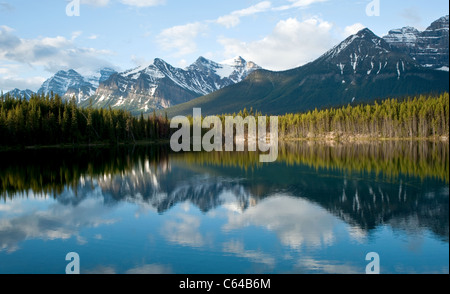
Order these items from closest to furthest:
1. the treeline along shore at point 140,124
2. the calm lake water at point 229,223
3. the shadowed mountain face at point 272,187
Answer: the calm lake water at point 229,223 → the shadowed mountain face at point 272,187 → the treeline along shore at point 140,124

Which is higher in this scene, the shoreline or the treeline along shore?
the treeline along shore

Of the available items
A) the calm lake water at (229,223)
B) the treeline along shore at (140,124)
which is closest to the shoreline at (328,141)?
the treeline along shore at (140,124)

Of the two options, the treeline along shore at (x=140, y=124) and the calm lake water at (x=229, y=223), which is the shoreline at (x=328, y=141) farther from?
the calm lake water at (x=229, y=223)

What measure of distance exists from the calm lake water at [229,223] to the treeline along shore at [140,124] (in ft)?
248

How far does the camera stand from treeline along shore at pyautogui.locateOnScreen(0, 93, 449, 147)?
11513cm

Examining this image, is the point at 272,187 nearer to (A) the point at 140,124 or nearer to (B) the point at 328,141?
(B) the point at 328,141

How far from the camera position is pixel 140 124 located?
561 ft

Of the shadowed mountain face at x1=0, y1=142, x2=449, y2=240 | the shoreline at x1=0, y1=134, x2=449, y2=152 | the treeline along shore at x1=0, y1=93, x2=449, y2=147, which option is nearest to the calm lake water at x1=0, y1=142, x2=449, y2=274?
the shadowed mountain face at x1=0, y1=142, x2=449, y2=240

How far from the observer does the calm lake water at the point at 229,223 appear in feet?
62.2

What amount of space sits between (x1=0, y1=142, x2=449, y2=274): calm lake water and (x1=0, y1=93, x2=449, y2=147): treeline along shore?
75.5 meters

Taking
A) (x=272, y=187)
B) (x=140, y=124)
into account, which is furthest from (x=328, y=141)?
(x=272, y=187)

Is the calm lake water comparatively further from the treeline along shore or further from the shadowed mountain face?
the treeline along shore
